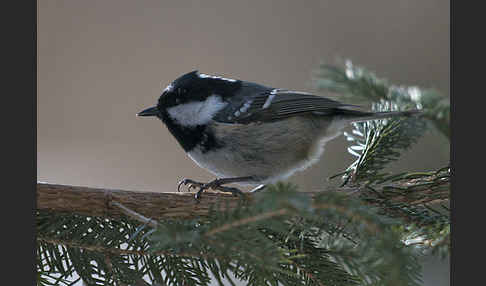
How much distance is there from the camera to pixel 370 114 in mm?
1225

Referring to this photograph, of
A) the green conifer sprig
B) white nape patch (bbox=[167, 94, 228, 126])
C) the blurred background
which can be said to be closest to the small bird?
white nape patch (bbox=[167, 94, 228, 126])

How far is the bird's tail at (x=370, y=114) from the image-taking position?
3.72 ft

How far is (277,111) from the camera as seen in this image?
1.40 meters

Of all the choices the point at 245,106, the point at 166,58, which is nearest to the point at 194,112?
the point at 245,106

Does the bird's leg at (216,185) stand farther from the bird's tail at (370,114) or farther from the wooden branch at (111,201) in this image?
the bird's tail at (370,114)

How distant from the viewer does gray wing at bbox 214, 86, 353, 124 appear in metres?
1.35

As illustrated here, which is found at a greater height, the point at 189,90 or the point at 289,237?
the point at 189,90

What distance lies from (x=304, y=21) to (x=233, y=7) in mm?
575

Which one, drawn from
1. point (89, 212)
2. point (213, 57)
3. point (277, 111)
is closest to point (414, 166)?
point (277, 111)

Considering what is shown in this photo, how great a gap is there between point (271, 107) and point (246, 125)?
13 centimetres

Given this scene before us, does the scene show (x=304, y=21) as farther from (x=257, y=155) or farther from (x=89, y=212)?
(x=89, y=212)

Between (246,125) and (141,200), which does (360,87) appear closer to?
(246,125)

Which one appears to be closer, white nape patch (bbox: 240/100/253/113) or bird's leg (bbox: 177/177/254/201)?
bird's leg (bbox: 177/177/254/201)

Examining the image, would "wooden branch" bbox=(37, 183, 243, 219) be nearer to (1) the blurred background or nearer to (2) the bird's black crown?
(2) the bird's black crown
